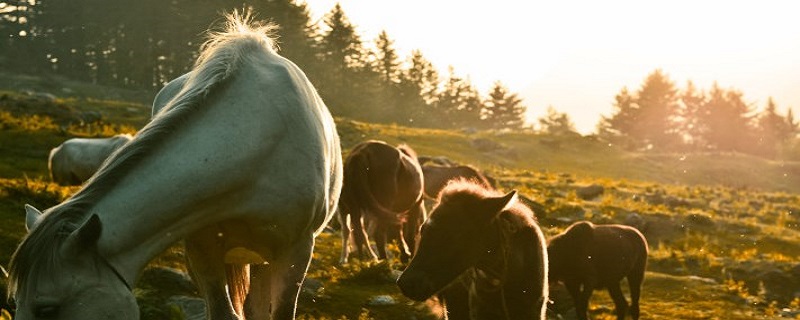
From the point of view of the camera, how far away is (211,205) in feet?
16.6

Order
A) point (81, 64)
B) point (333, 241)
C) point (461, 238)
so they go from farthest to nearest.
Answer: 1. point (81, 64)
2. point (333, 241)
3. point (461, 238)

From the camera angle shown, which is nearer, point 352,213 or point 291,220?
point 291,220

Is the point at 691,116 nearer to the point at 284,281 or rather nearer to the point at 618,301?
the point at 618,301

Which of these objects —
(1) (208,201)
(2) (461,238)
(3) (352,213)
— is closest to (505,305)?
(2) (461,238)

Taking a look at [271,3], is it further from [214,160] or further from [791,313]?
[214,160]

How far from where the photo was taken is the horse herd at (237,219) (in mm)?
4160

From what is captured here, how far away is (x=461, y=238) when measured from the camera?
6.25 metres

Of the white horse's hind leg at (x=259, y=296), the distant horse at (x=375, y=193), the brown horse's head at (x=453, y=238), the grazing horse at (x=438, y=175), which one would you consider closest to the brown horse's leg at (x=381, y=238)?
the distant horse at (x=375, y=193)

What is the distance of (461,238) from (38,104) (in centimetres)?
2915

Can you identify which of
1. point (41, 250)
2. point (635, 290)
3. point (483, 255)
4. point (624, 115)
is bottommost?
point (635, 290)

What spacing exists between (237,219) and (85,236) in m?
1.43

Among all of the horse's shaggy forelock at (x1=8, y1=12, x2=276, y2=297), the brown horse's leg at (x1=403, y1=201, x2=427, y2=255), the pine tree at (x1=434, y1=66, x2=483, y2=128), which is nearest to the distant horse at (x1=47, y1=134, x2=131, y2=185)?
the brown horse's leg at (x1=403, y1=201, x2=427, y2=255)

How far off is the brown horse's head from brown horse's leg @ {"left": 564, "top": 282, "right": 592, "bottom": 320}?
514cm

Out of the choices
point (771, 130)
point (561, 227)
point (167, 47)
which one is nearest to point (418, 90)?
point (167, 47)
